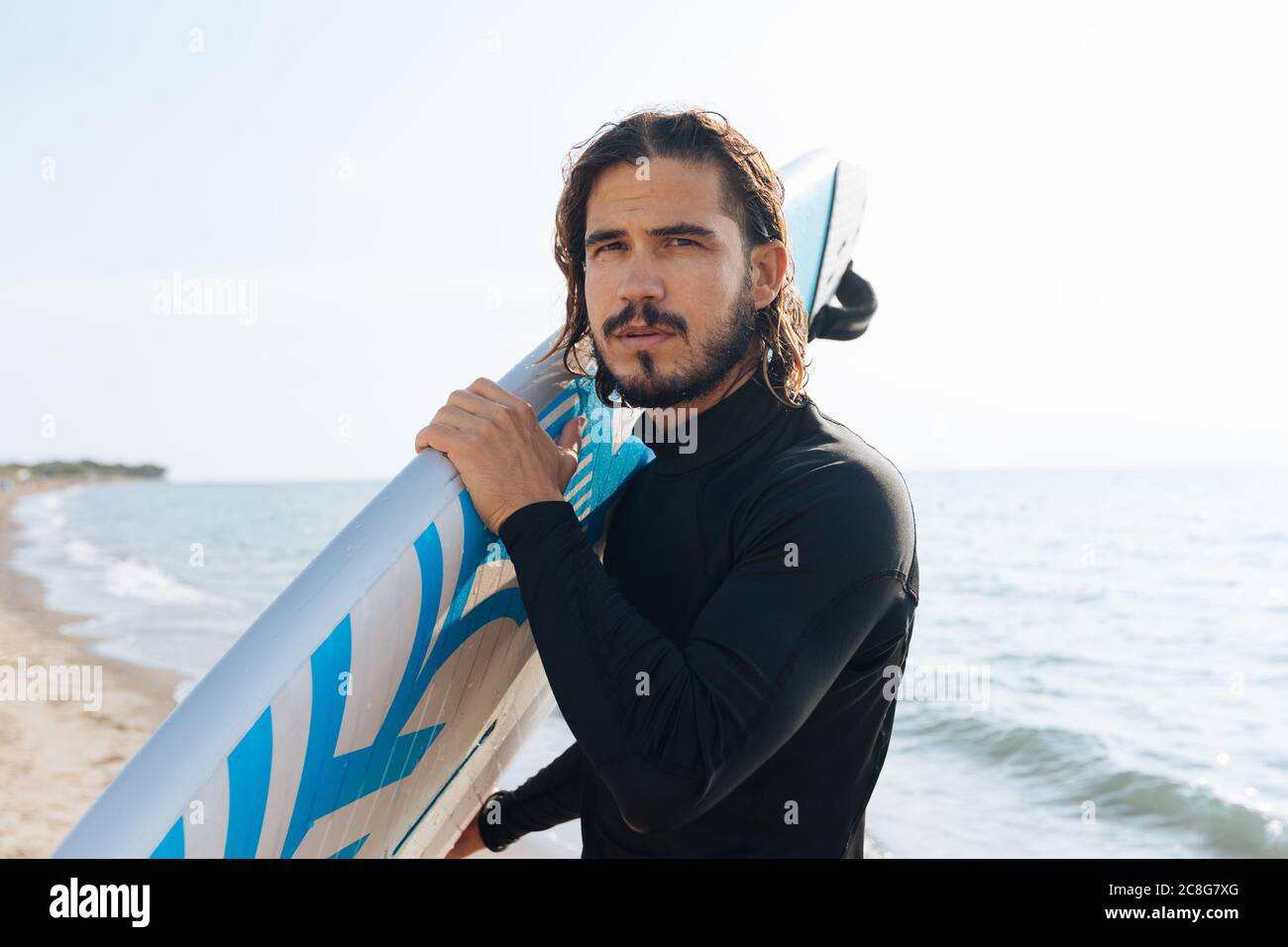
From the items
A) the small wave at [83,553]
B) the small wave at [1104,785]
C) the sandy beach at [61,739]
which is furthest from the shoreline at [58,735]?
the small wave at [83,553]

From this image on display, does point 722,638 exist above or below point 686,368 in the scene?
below

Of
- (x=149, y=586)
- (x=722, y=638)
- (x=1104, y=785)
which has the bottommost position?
(x=1104, y=785)

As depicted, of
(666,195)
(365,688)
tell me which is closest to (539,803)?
(365,688)

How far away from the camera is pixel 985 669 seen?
11.1 meters

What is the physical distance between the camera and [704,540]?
1488 millimetres

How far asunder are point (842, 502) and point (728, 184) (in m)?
0.55

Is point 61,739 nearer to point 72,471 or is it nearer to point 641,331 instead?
point 641,331

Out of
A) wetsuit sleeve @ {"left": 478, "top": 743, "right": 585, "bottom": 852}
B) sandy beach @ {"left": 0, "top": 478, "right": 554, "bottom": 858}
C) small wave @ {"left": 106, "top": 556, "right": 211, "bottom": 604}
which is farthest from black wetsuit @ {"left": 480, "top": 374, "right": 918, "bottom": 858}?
small wave @ {"left": 106, "top": 556, "right": 211, "bottom": 604}

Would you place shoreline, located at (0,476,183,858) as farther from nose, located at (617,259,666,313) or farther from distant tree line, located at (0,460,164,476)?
distant tree line, located at (0,460,164,476)

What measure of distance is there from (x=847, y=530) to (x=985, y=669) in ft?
34.9

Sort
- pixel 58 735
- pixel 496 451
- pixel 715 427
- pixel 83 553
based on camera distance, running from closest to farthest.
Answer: pixel 496 451
pixel 715 427
pixel 58 735
pixel 83 553

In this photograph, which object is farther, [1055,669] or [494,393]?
[1055,669]
